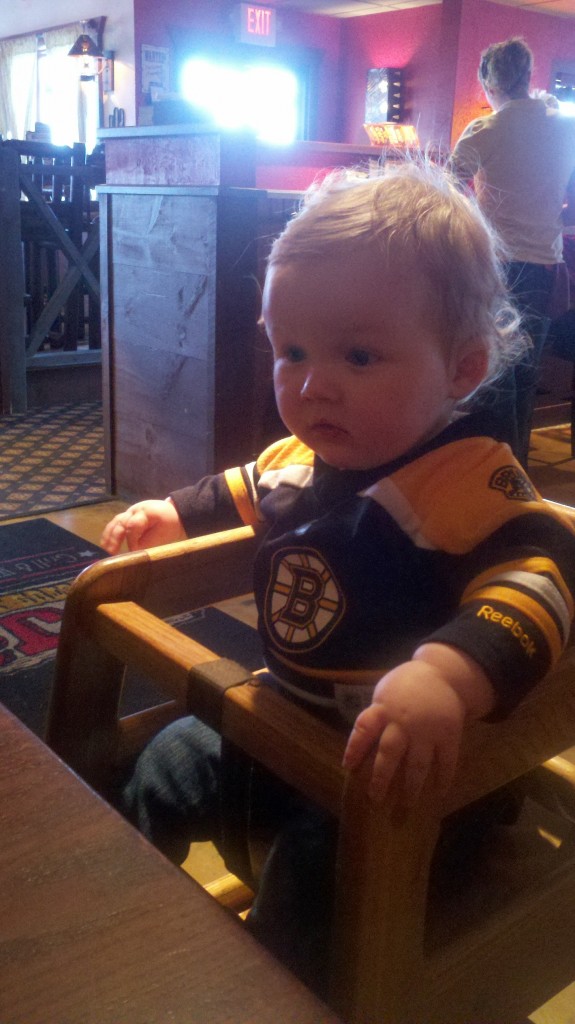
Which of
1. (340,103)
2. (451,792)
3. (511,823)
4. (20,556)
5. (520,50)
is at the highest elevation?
(340,103)

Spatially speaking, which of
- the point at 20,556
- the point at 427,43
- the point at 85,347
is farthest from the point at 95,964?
the point at 427,43

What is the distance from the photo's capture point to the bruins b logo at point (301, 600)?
0.72m

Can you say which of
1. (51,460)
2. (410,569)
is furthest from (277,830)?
(51,460)

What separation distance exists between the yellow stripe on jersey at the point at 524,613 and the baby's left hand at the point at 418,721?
39 millimetres

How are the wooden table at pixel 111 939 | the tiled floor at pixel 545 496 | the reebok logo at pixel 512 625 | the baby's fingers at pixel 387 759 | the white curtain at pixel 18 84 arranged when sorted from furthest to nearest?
the white curtain at pixel 18 84 → the tiled floor at pixel 545 496 → the reebok logo at pixel 512 625 → the baby's fingers at pixel 387 759 → the wooden table at pixel 111 939

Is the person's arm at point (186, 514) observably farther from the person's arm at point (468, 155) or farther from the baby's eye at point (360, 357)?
the person's arm at point (468, 155)

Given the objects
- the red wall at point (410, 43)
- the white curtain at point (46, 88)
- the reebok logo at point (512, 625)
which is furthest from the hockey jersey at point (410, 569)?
the white curtain at point (46, 88)

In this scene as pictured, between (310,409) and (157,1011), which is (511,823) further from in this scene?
(157,1011)

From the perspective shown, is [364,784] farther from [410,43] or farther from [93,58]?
[93,58]

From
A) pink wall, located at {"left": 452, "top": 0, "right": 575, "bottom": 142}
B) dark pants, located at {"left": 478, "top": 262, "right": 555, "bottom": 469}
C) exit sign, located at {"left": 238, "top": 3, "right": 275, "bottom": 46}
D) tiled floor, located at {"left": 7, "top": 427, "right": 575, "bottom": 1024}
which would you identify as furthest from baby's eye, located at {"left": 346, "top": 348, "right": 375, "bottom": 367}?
exit sign, located at {"left": 238, "top": 3, "right": 275, "bottom": 46}

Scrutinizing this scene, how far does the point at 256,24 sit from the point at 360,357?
8.98 metres

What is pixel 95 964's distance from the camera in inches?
12.5

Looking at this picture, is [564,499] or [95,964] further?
[564,499]

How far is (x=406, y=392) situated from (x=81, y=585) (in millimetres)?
297
